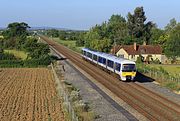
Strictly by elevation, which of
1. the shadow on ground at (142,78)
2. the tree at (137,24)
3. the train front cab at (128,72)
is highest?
the tree at (137,24)

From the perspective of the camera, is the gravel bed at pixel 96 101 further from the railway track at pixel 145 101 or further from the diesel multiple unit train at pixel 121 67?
the diesel multiple unit train at pixel 121 67

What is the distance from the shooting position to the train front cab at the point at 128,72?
40438 millimetres

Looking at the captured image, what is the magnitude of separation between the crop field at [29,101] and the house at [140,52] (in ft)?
133

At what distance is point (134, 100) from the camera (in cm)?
3083

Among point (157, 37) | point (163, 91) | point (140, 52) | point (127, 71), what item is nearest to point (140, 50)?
point (140, 52)

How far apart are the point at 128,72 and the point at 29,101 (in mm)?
12230

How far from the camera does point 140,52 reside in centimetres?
8794

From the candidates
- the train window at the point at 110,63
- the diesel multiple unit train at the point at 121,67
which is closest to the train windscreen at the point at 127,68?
the diesel multiple unit train at the point at 121,67

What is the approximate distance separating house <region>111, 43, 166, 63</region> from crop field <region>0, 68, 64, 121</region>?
4055 cm

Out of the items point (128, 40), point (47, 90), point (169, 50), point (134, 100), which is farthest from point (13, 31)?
point (134, 100)

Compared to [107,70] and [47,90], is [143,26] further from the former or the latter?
[47,90]

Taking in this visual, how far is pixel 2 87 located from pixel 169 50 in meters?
49.9

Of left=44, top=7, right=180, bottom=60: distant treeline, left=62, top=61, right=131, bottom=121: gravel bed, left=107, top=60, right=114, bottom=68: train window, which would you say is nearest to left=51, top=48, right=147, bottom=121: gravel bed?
left=62, top=61, right=131, bottom=121: gravel bed

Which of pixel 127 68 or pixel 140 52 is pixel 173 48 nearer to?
pixel 140 52
